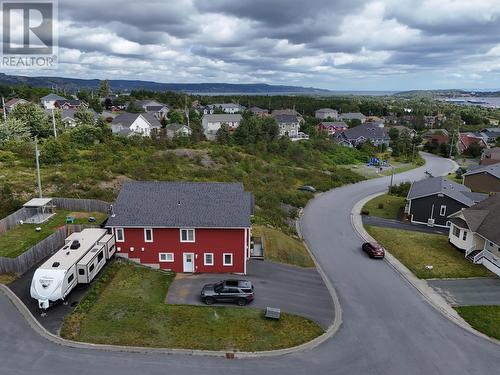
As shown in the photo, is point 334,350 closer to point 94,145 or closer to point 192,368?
point 192,368

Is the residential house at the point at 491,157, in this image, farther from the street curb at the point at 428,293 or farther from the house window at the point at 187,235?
the house window at the point at 187,235

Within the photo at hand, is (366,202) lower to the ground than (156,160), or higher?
lower

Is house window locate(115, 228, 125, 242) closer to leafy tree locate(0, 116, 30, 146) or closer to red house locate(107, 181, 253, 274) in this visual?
red house locate(107, 181, 253, 274)

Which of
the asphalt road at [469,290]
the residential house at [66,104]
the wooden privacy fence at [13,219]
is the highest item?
the residential house at [66,104]

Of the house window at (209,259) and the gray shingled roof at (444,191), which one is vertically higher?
the gray shingled roof at (444,191)

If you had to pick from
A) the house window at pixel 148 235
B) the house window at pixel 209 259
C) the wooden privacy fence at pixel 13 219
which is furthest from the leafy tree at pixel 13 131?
the house window at pixel 209 259

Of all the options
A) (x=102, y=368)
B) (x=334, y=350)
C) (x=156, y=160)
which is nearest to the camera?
(x=102, y=368)

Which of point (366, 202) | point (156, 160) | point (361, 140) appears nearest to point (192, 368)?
point (366, 202)
